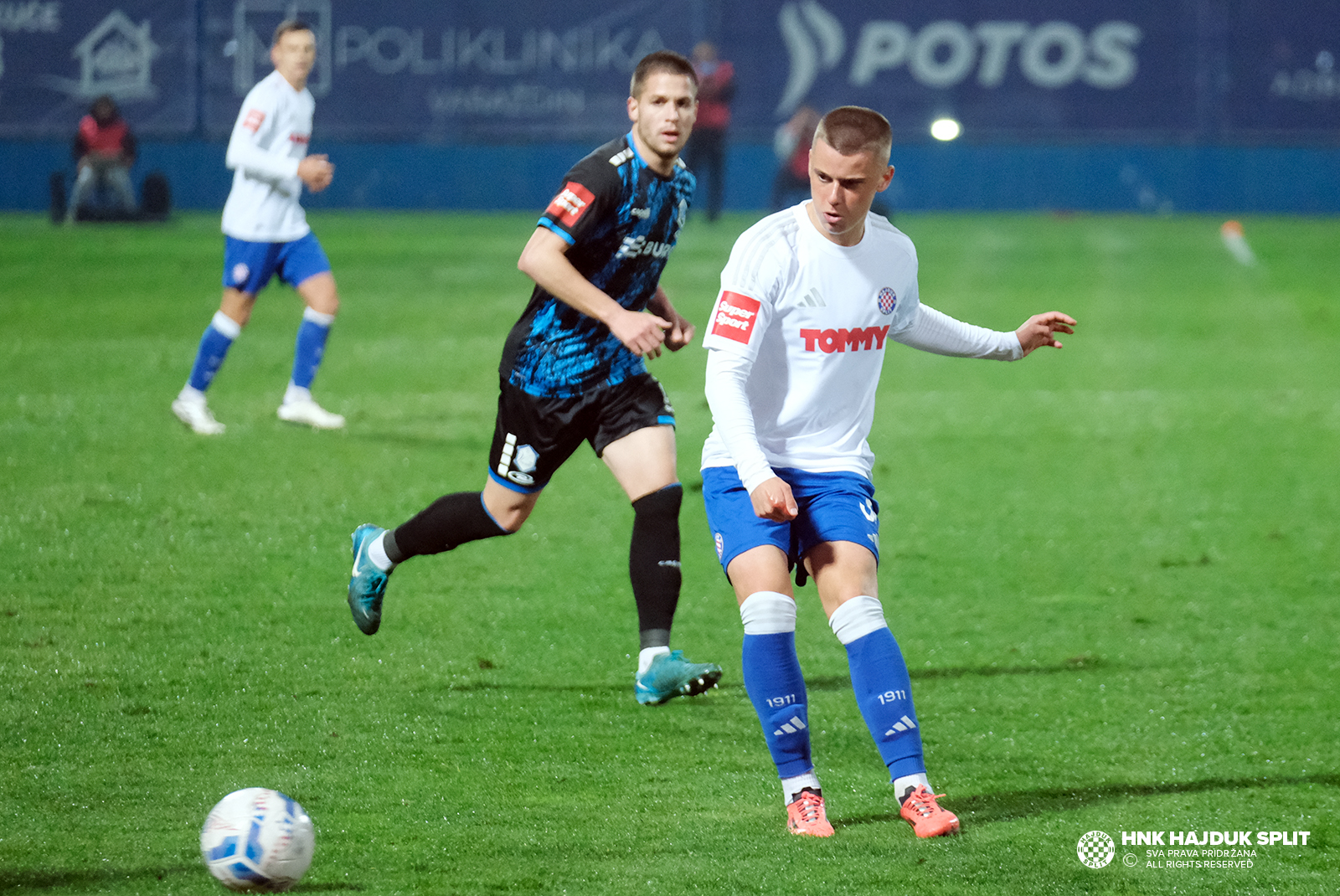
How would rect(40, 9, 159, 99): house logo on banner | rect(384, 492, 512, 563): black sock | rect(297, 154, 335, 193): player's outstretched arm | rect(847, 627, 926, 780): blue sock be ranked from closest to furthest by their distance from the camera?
1. rect(847, 627, 926, 780): blue sock
2. rect(384, 492, 512, 563): black sock
3. rect(297, 154, 335, 193): player's outstretched arm
4. rect(40, 9, 159, 99): house logo on banner

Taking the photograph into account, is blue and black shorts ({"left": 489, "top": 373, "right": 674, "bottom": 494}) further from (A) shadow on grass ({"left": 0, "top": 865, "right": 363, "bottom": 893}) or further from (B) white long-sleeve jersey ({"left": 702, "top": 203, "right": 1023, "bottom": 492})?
(A) shadow on grass ({"left": 0, "top": 865, "right": 363, "bottom": 893})

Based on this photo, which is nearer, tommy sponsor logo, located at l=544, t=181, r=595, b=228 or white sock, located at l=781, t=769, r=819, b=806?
white sock, located at l=781, t=769, r=819, b=806

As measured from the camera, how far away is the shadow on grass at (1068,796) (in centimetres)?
449

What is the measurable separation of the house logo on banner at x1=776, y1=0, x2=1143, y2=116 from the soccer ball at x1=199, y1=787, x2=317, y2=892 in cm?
2642

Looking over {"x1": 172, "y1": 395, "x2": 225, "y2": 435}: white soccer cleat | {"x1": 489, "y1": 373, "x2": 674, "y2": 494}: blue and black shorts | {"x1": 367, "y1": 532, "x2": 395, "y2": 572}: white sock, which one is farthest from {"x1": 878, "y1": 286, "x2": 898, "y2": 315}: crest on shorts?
{"x1": 172, "y1": 395, "x2": 225, "y2": 435}: white soccer cleat

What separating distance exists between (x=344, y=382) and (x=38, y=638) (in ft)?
22.0

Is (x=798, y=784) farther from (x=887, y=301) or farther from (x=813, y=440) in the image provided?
(x=887, y=301)

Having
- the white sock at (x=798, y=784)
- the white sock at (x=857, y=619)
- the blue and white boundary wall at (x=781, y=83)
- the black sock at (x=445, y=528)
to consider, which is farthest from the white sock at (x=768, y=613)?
the blue and white boundary wall at (x=781, y=83)

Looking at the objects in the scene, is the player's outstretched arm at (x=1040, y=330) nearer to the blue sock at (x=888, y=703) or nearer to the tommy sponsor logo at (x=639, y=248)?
the blue sock at (x=888, y=703)

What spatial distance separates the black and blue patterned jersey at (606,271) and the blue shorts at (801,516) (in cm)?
116

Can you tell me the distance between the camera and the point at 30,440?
9.98m

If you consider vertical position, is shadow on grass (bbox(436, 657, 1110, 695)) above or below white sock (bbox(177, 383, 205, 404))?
below

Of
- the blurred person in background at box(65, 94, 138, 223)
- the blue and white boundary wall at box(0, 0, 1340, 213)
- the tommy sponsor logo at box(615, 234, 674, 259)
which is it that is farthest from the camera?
the blue and white boundary wall at box(0, 0, 1340, 213)

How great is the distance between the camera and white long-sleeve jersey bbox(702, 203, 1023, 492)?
4418mm
